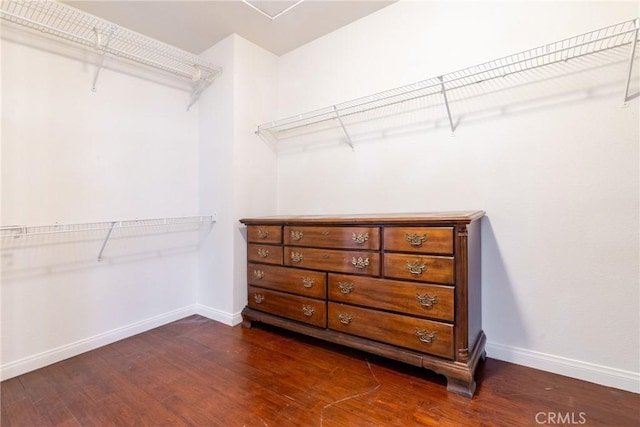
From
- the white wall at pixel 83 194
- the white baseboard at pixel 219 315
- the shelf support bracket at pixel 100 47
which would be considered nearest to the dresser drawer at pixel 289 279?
the white baseboard at pixel 219 315

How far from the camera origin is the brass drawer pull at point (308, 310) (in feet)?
6.20

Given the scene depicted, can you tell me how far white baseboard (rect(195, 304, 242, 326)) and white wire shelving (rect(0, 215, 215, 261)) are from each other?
73 cm

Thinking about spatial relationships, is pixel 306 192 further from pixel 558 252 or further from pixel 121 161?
pixel 558 252

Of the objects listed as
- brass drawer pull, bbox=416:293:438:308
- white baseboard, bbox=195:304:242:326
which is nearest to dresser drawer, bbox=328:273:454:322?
brass drawer pull, bbox=416:293:438:308

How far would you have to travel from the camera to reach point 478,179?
178cm

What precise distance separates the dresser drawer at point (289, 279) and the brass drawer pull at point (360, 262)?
0.24 meters

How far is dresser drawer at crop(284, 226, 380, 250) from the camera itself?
5.39ft

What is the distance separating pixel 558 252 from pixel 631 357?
0.57 m

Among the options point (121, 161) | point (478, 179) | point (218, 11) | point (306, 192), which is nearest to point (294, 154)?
point (306, 192)

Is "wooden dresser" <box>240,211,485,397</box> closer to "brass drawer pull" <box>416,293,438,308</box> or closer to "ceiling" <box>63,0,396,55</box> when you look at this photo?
"brass drawer pull" <box>416,293,438,308</box>

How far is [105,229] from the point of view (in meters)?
2.06

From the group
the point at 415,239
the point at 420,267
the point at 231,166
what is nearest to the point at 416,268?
the point at 420,267

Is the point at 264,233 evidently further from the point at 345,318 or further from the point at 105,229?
the point at 105,229

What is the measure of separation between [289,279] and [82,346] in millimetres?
1456
